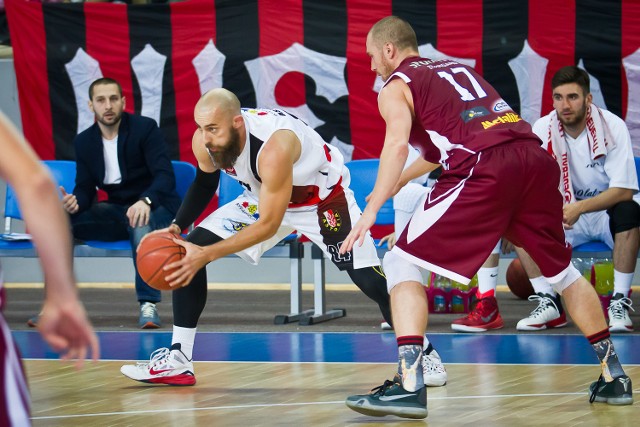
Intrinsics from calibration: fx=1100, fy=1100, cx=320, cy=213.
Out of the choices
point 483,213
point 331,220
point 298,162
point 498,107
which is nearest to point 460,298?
point 331,220

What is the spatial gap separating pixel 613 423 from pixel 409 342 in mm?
779

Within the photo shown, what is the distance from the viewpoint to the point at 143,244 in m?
4.48

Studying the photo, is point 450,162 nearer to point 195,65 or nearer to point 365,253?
point 365,253

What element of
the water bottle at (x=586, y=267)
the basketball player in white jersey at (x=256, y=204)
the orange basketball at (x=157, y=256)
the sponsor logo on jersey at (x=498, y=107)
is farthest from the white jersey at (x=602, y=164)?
the orange basketball at (x=157, y=256)

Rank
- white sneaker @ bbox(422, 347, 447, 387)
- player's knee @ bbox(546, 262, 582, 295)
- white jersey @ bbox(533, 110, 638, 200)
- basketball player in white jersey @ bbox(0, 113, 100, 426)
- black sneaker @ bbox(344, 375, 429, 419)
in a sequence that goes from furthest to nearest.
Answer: white jersey @ bbox(533, 110, 638, 200) → white sneaker @ bbox(422, 347, 447, 387) → player's knee @ bbox(546, 262, 582, 295) → black sneaker @ bbox(344, 375, 429, 419) → basketball player in white jersey @ bbox(0, 113, 100, 426)

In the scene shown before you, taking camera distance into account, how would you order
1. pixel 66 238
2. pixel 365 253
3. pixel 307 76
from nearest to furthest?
pixel 66 238 → pixel 365 253 → pixel 307 76

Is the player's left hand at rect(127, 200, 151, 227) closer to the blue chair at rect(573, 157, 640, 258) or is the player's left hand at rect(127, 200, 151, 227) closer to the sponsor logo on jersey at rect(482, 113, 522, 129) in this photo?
the blue chair at rect(573, 157, 640, 258)

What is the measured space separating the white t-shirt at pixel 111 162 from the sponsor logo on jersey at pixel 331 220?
2.64 metres

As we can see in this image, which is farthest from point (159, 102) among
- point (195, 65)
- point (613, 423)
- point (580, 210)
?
point (613, 423)

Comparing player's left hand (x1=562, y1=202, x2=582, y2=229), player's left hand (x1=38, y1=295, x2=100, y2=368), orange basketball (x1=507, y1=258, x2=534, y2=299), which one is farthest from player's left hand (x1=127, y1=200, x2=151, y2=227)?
player's left hand (x1=38, y1=295, x2=100, y2=368)

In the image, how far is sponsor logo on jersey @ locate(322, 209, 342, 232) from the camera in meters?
4.98

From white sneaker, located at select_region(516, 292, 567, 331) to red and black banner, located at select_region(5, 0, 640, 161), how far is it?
7.26ft

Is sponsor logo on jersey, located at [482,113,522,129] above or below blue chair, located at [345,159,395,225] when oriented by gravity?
below

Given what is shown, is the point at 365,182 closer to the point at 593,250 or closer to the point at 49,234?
the point at 593,250
